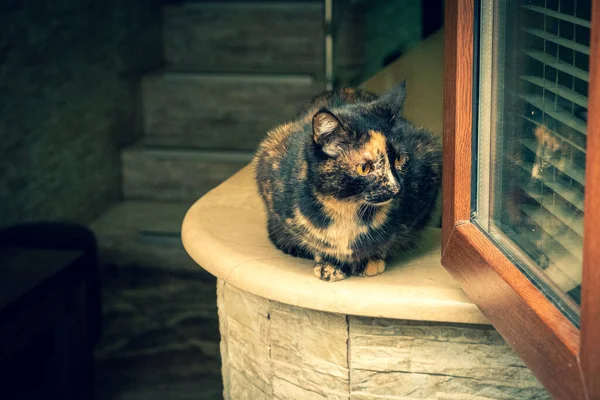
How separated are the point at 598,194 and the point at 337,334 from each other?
0.85 metres

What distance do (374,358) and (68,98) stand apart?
8.06 ft

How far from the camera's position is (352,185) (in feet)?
5.28

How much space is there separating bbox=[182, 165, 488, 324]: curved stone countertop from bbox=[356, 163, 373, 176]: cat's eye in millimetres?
256

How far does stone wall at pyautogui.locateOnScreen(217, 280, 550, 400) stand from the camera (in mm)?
1732

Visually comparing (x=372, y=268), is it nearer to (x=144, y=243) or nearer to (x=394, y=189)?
(x=394, y=189)

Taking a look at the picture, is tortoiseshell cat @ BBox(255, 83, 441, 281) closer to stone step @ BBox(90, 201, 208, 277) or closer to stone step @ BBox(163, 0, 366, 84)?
stone step @ BBox(90, 201, 208, 277)

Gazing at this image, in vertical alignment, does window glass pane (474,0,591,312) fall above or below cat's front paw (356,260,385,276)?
above

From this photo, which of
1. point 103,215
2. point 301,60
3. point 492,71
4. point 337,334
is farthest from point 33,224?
point 492,71

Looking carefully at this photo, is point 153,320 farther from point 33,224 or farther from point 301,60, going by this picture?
point 301,60

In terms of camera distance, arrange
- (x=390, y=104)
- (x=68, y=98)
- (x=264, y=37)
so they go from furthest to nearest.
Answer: (x=264, y=37)
(x=68, y=98)
(x=390, y=104)

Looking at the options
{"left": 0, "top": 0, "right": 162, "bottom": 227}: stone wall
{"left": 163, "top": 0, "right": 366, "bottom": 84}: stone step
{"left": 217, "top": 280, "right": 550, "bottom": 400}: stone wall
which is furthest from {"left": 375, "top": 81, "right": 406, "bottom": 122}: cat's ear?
{"left": 163, "top": 0, "right": 366, "bottom": 84}: stone step

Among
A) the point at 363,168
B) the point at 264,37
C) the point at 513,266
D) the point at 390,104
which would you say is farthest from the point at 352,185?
the point at 264,37

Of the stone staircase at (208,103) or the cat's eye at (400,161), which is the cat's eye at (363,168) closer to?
the cat's eye at (400,161)

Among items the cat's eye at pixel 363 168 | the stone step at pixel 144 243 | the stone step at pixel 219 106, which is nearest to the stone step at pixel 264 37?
the stone step at pixel 219 106
